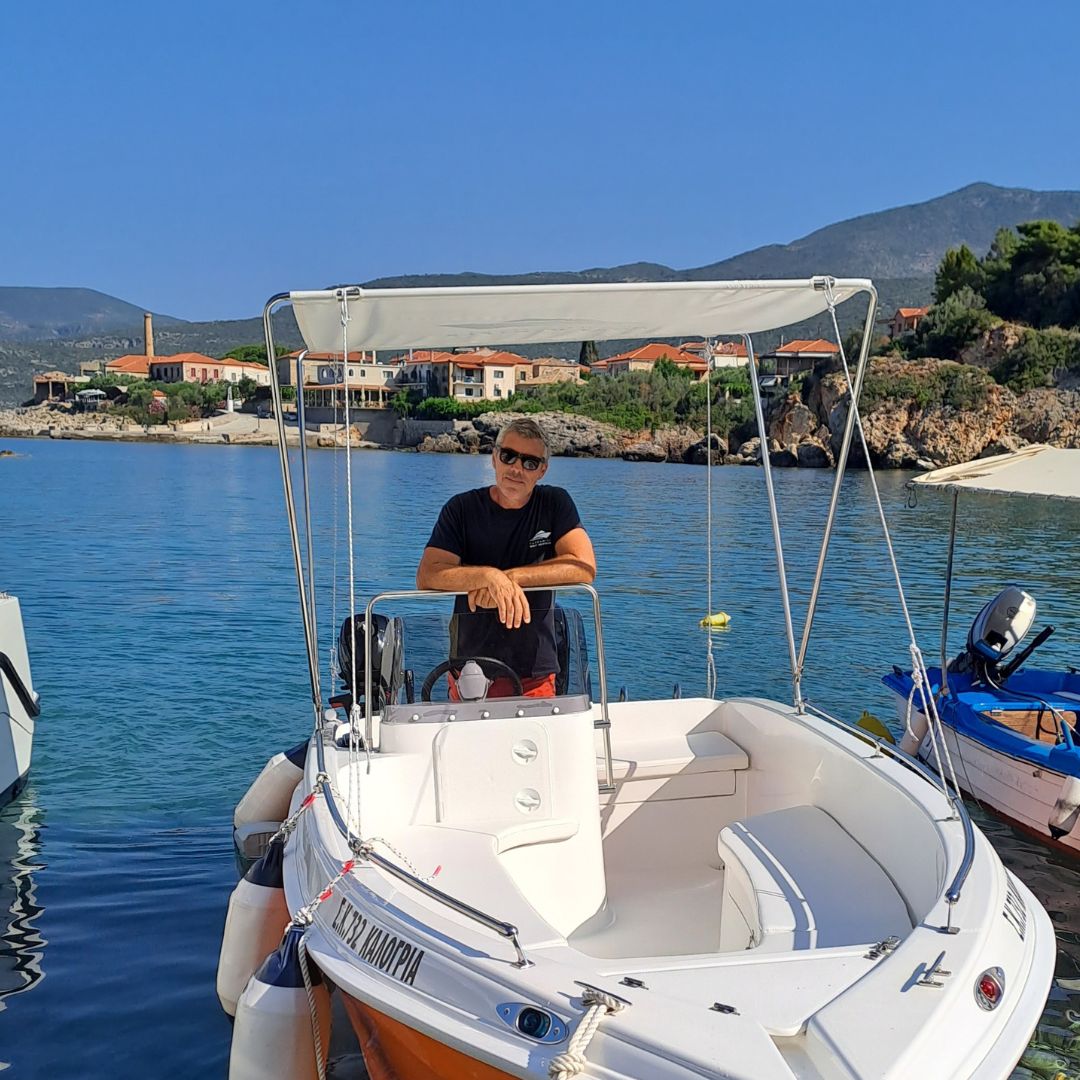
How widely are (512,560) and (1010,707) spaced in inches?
191

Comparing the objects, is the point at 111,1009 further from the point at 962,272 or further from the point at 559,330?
the point at 962,272

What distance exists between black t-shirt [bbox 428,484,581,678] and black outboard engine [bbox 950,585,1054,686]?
4700 millimetres

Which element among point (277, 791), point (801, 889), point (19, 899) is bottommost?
point (19, 899)

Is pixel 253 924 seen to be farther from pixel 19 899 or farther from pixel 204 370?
pixel 204 370

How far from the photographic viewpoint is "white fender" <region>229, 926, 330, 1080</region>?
12.0ft

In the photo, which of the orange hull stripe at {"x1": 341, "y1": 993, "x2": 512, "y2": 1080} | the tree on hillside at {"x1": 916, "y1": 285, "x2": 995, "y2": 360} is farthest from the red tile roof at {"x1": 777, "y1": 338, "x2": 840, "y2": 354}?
the orange hull stripe at {"x1": 341, "y1": 993, "x2": 512, "y2": 1080}

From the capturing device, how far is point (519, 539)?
203 inches

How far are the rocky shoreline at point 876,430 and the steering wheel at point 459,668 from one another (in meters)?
51.0

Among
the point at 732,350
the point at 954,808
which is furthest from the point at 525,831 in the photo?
the point at 732,350

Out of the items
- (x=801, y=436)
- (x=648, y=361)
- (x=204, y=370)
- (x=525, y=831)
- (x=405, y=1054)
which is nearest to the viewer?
(x=405, y=1054)

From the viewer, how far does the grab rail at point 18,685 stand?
23.9ft

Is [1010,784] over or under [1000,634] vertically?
under

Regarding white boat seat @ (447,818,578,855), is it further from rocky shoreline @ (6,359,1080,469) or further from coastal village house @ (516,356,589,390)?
coastal village house @ (516,356,589,390)

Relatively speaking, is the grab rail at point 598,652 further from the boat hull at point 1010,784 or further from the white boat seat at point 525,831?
the boat hull at point 1010,784
